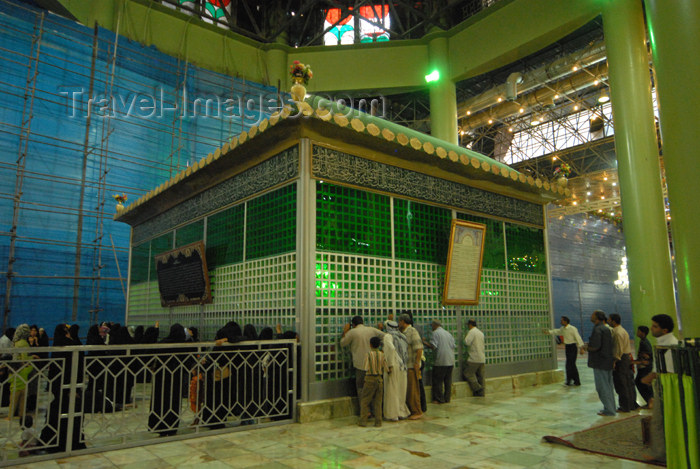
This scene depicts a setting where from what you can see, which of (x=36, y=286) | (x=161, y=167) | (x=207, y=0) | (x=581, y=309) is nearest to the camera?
(x=36, y=286)

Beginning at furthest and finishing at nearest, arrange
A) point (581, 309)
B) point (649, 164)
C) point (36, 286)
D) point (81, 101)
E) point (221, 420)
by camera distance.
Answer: point (581, 309)
point (81, 101)
point (36, 286)
point (649, 164)
point (221, 420)

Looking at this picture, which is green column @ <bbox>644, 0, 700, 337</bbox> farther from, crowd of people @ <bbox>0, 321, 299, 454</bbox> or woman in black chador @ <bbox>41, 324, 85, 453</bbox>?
woman in black chador @ <bbox>41, 324, 85, 453</bbox>

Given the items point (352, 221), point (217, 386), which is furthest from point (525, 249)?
point (217, 386)

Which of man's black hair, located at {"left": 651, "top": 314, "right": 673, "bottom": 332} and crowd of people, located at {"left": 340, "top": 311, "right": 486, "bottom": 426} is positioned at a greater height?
man's black hair, located at {"left": 651, "top": 314, "right": 673, "bottom": 332}

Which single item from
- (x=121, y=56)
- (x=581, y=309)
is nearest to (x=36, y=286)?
(x=121, y=56)

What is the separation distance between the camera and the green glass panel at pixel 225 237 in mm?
8141

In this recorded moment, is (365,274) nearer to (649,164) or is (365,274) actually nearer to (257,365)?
(257,365)

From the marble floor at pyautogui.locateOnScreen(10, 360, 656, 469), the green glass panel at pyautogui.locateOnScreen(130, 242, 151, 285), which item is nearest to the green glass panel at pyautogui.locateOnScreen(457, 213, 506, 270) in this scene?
the marble floor at pyautogui.locateOnScreen(10, 360, 656, 469)

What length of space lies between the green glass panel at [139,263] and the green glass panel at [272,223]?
17.2 ft

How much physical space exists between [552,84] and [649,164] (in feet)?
28.1

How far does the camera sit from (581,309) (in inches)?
969

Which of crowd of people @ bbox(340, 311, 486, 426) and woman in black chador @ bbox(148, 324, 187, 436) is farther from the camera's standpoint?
crowd of people @ bbox(340, 311, 486, 426)

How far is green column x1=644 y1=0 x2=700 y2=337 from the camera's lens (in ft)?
20.4

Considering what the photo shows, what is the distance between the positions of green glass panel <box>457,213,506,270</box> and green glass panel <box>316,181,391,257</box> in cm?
223
